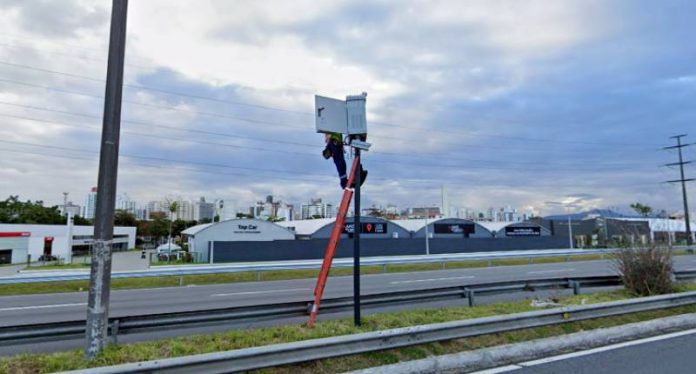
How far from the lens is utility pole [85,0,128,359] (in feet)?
17.3

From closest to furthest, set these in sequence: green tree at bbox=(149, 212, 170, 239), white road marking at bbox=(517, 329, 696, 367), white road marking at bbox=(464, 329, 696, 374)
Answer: white road marking at bbox=(464, 329, 696, 374), white road marking at bbox=(517, 329, 696, 367), green tree at bbox=(149, 212, 170, 239)

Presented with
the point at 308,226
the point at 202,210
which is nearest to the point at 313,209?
the point at 202,210

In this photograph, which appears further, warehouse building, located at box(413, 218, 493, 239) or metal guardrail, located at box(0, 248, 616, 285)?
warehouse building, located at box(413, 218, 493, 239)

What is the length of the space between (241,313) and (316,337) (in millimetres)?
1544

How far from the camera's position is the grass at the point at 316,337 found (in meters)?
5.26

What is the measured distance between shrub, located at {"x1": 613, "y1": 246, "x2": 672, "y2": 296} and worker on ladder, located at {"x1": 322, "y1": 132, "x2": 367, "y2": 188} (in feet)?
24.2

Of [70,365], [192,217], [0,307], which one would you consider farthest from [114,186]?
[192,217]

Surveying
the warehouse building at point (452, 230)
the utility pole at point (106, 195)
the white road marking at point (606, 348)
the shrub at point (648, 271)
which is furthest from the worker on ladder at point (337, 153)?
the warehouse building at point (452, 230)

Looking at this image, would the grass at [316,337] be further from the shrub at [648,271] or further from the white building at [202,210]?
the white building at [202,210]

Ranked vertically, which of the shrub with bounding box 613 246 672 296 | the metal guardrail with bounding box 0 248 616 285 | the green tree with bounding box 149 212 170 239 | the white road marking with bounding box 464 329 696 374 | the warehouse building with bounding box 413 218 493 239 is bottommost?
the white road marking with bounding box 464 329 696 374

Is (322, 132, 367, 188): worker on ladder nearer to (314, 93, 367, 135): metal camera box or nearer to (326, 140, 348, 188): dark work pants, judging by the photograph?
(326, 140, 348, 188): dark work pants

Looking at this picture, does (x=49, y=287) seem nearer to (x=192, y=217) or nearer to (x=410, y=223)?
(x=410, y=223)

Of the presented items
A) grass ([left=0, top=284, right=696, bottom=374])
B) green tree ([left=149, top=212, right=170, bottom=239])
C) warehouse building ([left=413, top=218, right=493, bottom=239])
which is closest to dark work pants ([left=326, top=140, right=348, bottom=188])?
grass ([left=0, top=284, right=696, bottom=374])

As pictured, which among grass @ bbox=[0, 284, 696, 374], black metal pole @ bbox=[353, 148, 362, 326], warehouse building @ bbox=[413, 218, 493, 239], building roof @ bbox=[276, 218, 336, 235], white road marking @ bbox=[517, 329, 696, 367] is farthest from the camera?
warehouse building @ bbox=[413, 218, 493, 239]
